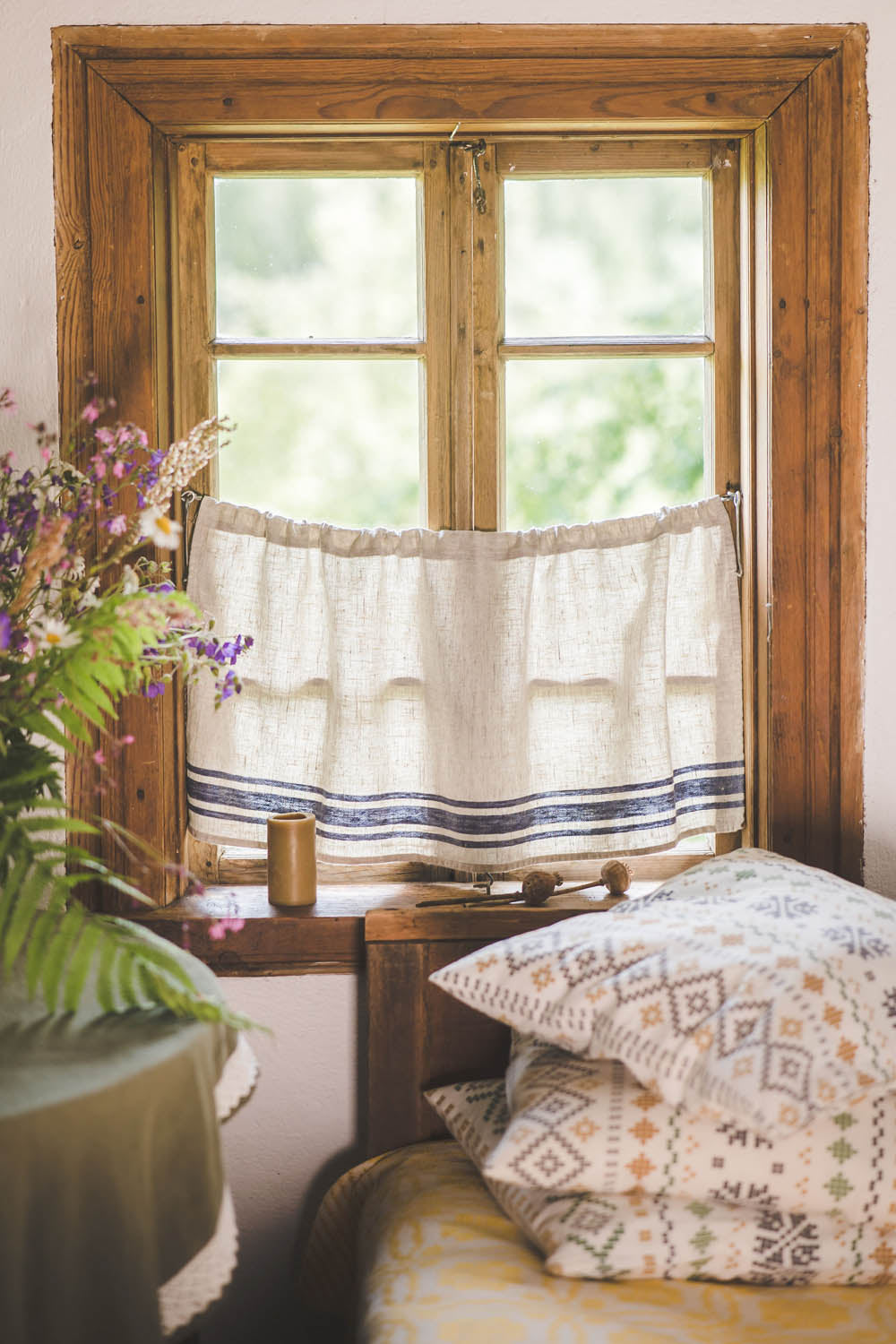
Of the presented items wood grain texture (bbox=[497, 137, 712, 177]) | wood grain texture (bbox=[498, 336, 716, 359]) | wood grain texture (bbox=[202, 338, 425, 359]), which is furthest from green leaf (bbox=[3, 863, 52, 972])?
wood grain texture (bbox=[497, 137, 712, 177])

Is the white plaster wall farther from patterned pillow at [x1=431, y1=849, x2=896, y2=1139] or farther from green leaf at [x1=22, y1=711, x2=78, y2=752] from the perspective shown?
green leaf at [x1=22, y1=711, x2=78, y2=752]

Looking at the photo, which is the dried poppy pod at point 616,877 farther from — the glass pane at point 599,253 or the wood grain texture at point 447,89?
the wood grain texture at point 447,89

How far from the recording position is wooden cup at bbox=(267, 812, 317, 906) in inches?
65.2

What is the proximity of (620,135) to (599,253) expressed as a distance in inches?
7.5

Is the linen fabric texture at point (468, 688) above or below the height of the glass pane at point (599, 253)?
below

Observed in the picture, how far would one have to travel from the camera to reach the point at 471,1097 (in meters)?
1.50

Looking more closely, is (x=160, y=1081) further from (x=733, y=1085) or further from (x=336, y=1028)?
(x=336, y=1028)

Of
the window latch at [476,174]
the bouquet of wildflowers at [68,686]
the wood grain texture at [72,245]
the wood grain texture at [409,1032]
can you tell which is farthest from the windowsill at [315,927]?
the window latch at [476,174]

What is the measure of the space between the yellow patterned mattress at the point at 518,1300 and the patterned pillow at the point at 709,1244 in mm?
20

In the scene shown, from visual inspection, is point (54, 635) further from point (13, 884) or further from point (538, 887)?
point (538, 887)

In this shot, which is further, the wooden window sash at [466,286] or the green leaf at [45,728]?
the wooden window sash at [466,286]

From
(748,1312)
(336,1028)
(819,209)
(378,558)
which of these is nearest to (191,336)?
(378,558)

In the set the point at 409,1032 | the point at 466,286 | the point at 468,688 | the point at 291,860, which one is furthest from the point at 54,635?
the point at 466,286

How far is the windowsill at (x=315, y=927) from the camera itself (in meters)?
1.63
